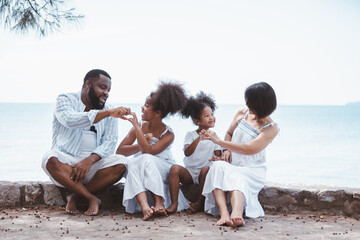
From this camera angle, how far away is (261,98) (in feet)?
12.9

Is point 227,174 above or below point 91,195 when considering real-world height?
above

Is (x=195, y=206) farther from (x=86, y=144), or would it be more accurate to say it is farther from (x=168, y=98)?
(x=86, y=144)

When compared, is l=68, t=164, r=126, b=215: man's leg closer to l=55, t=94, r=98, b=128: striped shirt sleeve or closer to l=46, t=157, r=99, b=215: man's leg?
l=46, t=157, r=99, b=215: man's leg

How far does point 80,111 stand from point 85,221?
119cm

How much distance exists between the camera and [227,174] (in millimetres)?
3875

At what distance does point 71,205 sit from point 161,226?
42.6 inches

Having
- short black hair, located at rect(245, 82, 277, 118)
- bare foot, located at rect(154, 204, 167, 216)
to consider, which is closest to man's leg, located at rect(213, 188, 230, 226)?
bare foot, located at rect(154, 204, 167, 216)

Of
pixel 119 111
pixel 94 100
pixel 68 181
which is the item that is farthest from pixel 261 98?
pixel 68 181

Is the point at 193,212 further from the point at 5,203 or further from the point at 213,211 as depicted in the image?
the point at 5,203

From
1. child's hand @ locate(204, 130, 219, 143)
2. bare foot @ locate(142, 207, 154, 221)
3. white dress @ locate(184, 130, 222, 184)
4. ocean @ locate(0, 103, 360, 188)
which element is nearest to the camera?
bare foot @ locate(142, 207, 154, 221)

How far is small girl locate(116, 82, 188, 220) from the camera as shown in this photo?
3.98 meters

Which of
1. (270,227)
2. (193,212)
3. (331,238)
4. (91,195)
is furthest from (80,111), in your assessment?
(331,238)

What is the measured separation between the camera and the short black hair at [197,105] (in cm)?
449

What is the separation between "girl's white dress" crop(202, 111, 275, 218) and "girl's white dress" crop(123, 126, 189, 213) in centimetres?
45
